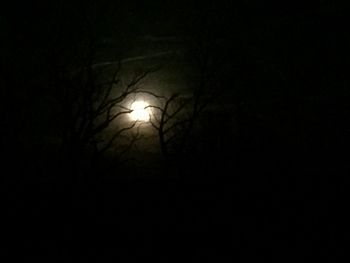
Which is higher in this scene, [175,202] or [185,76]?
[185,76]

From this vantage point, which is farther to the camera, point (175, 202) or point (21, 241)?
point (175, 202)

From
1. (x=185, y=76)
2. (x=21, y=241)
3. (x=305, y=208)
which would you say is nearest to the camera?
(x=21, y=241)

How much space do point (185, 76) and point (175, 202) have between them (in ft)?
11.9

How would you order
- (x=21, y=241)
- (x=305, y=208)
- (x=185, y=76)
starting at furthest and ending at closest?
1. (x=185, y=76)
2. (x=305, y=208)
3. (x=21, y=241)

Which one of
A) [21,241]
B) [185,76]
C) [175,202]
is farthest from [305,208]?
[21,241]

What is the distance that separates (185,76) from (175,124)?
5.39ft

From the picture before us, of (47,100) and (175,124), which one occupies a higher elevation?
(47,100)

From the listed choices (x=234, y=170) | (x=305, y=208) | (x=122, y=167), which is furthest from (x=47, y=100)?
(x=305, y=208)

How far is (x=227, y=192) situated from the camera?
15.1 meters

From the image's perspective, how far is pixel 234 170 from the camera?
15266mm

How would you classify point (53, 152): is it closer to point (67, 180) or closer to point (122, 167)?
point (122, 167)

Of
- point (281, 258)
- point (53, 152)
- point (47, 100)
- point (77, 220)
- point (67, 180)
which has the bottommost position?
point (281, 258)

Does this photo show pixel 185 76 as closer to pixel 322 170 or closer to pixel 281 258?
pixel 322 170

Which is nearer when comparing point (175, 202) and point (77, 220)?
point (77, 220)
